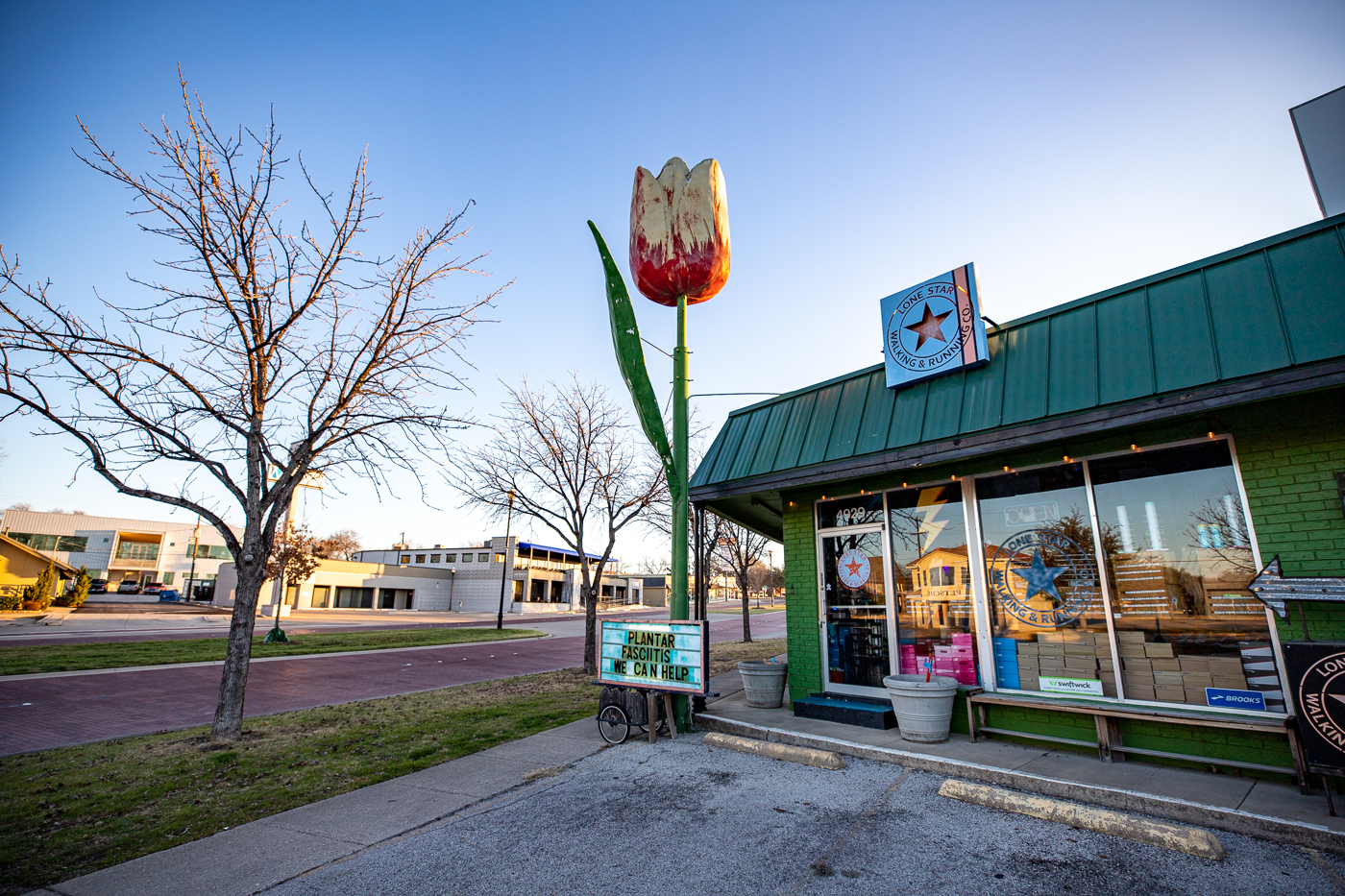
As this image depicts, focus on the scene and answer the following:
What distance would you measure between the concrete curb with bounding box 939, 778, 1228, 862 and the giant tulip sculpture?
13.6 ft

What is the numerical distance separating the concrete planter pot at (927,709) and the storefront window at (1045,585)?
93cm

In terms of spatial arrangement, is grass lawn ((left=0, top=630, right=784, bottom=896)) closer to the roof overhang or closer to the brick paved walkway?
the brick paved walkway

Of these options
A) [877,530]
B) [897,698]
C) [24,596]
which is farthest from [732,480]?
[24,596]

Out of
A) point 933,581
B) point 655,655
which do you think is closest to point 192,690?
point 655,655

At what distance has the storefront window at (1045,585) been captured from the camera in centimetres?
655

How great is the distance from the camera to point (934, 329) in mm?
7715

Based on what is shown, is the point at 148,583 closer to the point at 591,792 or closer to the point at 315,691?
the point at 315,691

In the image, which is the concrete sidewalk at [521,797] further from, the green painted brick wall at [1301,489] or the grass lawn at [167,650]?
the grass lawn at [167,650]

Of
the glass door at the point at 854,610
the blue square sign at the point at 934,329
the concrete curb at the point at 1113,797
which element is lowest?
the concrete curb at the point at 1113,797

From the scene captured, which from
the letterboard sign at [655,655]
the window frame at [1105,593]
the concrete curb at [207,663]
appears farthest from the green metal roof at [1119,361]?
the concrete curb at [207,663]

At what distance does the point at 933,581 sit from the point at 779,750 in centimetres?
302

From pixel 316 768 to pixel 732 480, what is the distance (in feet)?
Result: 20.7

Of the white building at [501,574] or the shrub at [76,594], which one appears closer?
the shrub at [76,594]

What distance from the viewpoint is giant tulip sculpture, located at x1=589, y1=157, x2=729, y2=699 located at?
8.54 meters
